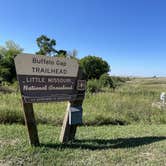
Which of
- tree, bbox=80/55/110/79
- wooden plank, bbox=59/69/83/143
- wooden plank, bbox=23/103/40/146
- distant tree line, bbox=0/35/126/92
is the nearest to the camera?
wooden plank, bbox=23/103/40/146

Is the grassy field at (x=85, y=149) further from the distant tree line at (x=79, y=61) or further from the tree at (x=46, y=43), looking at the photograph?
the tree at (x=46, y=43)

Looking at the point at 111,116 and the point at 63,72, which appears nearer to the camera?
the point at 63,72

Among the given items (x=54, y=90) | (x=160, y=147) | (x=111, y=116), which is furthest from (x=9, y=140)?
(x=111, y=116)

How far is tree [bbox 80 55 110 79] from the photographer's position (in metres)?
33.6

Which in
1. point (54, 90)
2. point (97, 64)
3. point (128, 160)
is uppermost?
point (97, 64)

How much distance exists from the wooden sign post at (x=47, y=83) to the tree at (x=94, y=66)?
2775cm

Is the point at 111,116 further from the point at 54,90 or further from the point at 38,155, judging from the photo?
the point at 38,155

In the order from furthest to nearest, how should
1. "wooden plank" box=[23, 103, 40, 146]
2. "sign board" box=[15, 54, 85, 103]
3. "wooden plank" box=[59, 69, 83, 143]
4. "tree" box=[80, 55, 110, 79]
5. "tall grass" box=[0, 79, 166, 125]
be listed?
1. "tree" box=[80, 55, 110, 79]
2. "tall grass" box=[0, 79, 166, 125]
3. "wooden plank" box=[59, 69, 83, 143]
4. "wooden plank" box=[23, 103, 40, 146]
5. "sign board" box=[15, 54, 85, 103]

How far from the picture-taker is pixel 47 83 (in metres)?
4.69

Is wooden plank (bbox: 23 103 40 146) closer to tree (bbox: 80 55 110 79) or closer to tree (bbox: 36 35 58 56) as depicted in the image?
tree (bbox: 80 55 110 79)

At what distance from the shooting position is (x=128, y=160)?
425cm

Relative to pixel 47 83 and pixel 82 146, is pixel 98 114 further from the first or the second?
pixel 47 83

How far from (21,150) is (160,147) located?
280cm

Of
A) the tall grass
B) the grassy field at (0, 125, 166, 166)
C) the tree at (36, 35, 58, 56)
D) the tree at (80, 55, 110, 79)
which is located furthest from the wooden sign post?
the tree at (36, 35, 58, 56)
